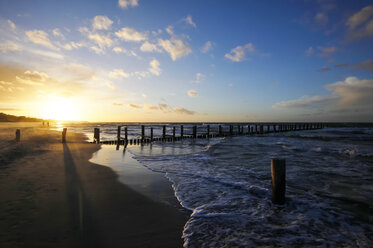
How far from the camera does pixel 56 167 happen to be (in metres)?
Result: 8.27

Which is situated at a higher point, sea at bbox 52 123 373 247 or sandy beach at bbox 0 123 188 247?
sandy beach at bbox 0 123 188 247

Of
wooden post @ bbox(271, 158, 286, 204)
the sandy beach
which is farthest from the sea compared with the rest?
the sandy beach

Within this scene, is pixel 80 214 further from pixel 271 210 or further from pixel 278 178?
pixel 278 178

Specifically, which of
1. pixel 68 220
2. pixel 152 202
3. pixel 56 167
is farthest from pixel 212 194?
pixel 56 167

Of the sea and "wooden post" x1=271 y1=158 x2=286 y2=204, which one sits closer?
the sea

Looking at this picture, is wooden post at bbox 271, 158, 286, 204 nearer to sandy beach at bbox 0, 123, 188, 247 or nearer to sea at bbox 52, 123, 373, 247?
sea at bbox 52, 123, 373, 247

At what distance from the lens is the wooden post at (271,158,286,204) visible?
5219mm

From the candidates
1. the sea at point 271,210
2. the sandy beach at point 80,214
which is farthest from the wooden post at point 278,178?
the sandy beach at point 80,214

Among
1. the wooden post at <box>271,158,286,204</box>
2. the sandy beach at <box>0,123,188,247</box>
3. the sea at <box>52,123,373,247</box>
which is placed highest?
the wooden post at <box>271,158,286,204</box>

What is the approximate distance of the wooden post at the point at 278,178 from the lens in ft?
17.1

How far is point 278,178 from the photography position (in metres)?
5.27

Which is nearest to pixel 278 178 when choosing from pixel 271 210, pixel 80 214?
pixel 271 210

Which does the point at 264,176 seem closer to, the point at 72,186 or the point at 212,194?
the point at 212,194

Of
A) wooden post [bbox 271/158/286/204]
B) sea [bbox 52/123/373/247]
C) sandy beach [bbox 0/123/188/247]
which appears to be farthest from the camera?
wooden post [bbox 271/158/286/204]
